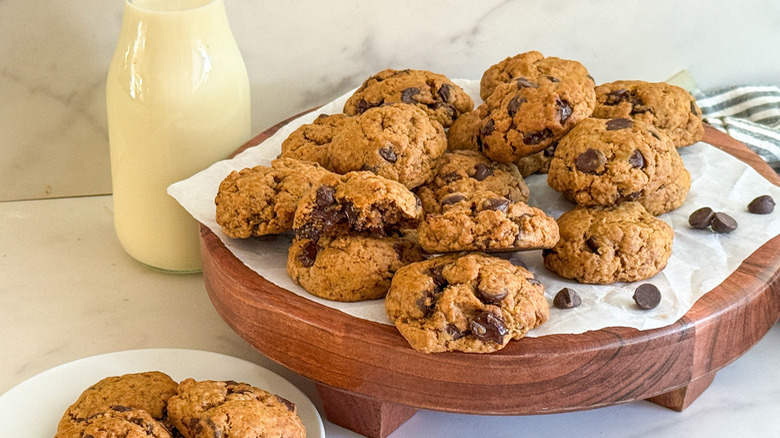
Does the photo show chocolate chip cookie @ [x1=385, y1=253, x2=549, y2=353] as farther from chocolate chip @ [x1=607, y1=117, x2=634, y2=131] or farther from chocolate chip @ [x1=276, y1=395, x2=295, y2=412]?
chocolate chip @ [x1=607, y1=117, x2=634, y2=131]

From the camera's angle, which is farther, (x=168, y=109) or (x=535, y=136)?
(x=168, y=109)

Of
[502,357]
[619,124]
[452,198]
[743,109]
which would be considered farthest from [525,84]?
[743,109]

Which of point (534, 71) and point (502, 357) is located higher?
point (534, 71)

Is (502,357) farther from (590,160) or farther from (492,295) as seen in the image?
(590,160)

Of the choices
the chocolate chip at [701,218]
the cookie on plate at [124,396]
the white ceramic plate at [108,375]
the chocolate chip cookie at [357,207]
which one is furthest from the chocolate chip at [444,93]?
the cookie on plate at [124,396]

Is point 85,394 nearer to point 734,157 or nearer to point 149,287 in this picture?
point 149,287

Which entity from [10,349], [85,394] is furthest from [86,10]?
[85,394]
